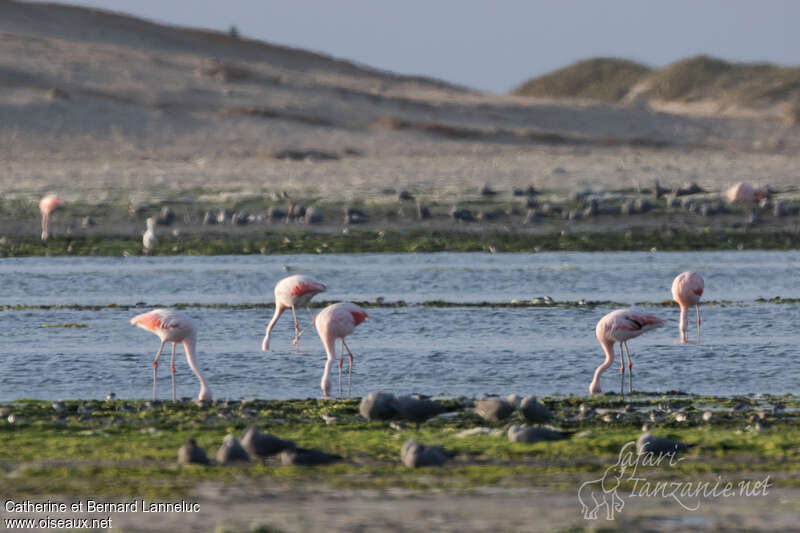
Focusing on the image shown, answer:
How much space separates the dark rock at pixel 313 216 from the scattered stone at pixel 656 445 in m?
18.9

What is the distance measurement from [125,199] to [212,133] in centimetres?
1596

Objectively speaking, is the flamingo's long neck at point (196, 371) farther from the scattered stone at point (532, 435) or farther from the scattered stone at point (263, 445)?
the scattered stone at point (532, 435)

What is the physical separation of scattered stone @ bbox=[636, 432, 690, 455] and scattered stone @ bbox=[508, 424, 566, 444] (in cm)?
64

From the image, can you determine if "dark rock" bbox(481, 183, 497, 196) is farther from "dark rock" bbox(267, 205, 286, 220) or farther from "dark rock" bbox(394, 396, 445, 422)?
"dark rock" bbox(394, 396, 445, 422)

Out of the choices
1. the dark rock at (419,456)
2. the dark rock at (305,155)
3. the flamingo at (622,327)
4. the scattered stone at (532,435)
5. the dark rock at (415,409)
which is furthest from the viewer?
the dark rock at (305,155)

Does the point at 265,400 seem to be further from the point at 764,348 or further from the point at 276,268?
the point at 276,268

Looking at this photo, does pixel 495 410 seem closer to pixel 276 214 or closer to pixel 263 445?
pixel 263 445

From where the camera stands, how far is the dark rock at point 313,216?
2762 centimetres

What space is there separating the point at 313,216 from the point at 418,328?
1213cm

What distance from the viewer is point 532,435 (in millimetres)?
9445

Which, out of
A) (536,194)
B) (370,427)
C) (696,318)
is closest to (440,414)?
(370,427)

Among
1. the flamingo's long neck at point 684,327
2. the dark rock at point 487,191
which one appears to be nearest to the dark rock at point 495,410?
the flamingo's long neck at point 684,327

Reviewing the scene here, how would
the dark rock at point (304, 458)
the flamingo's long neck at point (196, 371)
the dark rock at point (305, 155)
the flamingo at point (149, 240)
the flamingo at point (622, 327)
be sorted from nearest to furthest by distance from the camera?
the dark rock at point (304, 458) < the flamingo's long neck at point (196, 371) < the flamingo at point (622, 327) < the flamingo at point (149, 240) < the dark rock at point (305, 155)

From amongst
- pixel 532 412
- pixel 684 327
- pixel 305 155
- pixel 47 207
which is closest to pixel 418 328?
pixel 684 327
